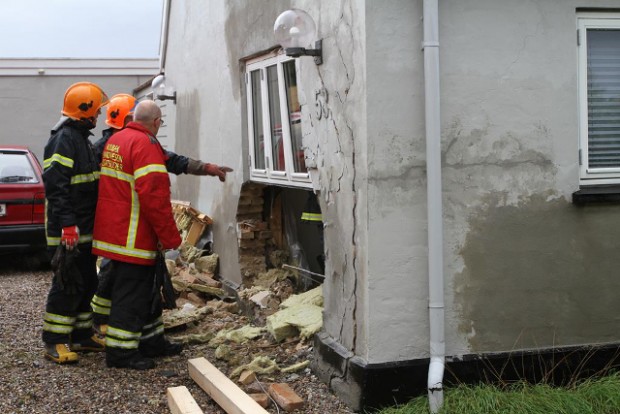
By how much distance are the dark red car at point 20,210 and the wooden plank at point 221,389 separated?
5202 millimetres

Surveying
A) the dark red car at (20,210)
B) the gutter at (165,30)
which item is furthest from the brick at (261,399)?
the gutter at (165,30)

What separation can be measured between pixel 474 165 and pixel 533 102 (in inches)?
21.9

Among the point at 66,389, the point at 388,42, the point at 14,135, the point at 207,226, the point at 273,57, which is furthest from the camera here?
the point at 14,135

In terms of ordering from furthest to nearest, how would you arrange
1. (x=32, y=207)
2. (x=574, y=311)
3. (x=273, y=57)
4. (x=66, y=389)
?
(x=32, y=207)
(x=273, y=57)
(x=66, y=389)
(x=574, y=311)

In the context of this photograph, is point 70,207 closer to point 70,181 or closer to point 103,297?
point 70,181

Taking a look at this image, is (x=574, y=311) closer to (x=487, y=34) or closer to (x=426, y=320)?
(x=426, y=320)

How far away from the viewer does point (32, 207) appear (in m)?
10.2

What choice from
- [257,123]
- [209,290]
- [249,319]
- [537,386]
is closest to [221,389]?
[537,386]

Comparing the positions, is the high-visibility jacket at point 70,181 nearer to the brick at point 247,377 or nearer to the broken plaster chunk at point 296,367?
the brick at point 247,377

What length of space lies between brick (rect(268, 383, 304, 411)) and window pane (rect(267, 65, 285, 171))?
2.36 m

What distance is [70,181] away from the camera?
599 cm

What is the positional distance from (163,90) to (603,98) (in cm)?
712

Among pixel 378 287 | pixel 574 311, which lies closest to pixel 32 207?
pixel 378 287

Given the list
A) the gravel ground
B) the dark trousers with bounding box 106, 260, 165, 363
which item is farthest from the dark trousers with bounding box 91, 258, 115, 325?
the gravel ground
